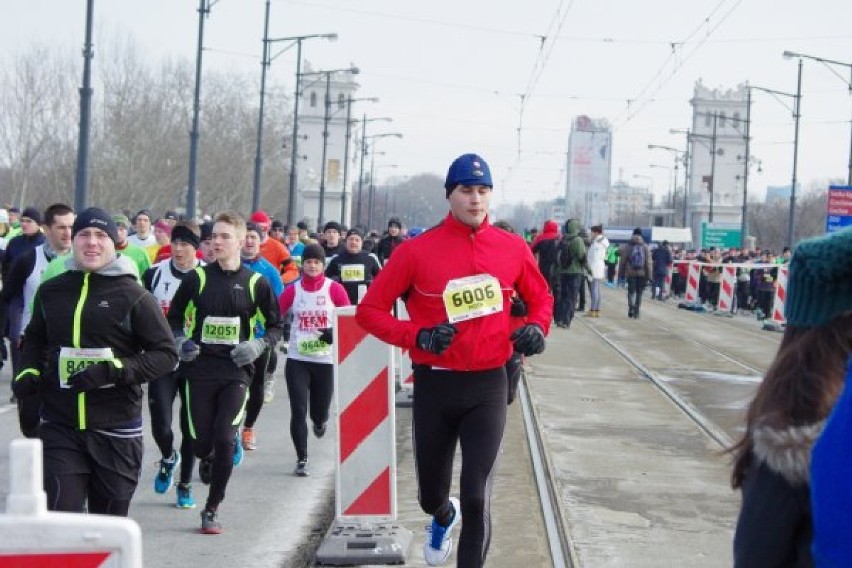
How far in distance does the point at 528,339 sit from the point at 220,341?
110 inches

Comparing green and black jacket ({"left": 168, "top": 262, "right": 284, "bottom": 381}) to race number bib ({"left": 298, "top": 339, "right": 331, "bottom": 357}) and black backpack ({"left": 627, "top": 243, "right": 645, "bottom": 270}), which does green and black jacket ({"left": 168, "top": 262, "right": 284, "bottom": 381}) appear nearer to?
race number bib ({"left": 298, "top": 339, "right": 331, "bottom": 357})

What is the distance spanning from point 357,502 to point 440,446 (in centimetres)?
162

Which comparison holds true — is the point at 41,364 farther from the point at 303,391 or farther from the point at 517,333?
the point at 303,391

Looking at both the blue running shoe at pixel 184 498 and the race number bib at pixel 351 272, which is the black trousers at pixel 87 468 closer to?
the blue running shoe at pixel 184 498

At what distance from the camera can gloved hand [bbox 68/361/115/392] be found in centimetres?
598

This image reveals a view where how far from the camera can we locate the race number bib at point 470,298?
6305mm

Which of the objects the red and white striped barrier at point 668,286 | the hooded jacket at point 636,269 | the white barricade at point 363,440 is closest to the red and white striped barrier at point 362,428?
the white barricade at point 363,440

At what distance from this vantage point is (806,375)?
8.94 feet

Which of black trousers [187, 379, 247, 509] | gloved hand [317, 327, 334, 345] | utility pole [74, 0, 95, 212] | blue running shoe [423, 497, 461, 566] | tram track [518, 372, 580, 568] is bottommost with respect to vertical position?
tram track [518, 372, 580, 568]

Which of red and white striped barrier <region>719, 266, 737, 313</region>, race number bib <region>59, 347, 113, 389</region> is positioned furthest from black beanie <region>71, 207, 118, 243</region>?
red and white striped barrier <region>719, 266, 737, 313</region>

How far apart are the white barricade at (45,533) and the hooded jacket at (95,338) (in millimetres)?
3281

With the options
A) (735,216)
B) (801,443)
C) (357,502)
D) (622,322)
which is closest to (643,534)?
(357,502)

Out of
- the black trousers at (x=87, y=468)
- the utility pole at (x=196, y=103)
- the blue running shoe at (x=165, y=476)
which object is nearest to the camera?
the black trousers at (x=87, y=468)

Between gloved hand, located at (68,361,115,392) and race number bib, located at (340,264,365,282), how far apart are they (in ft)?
29.8
